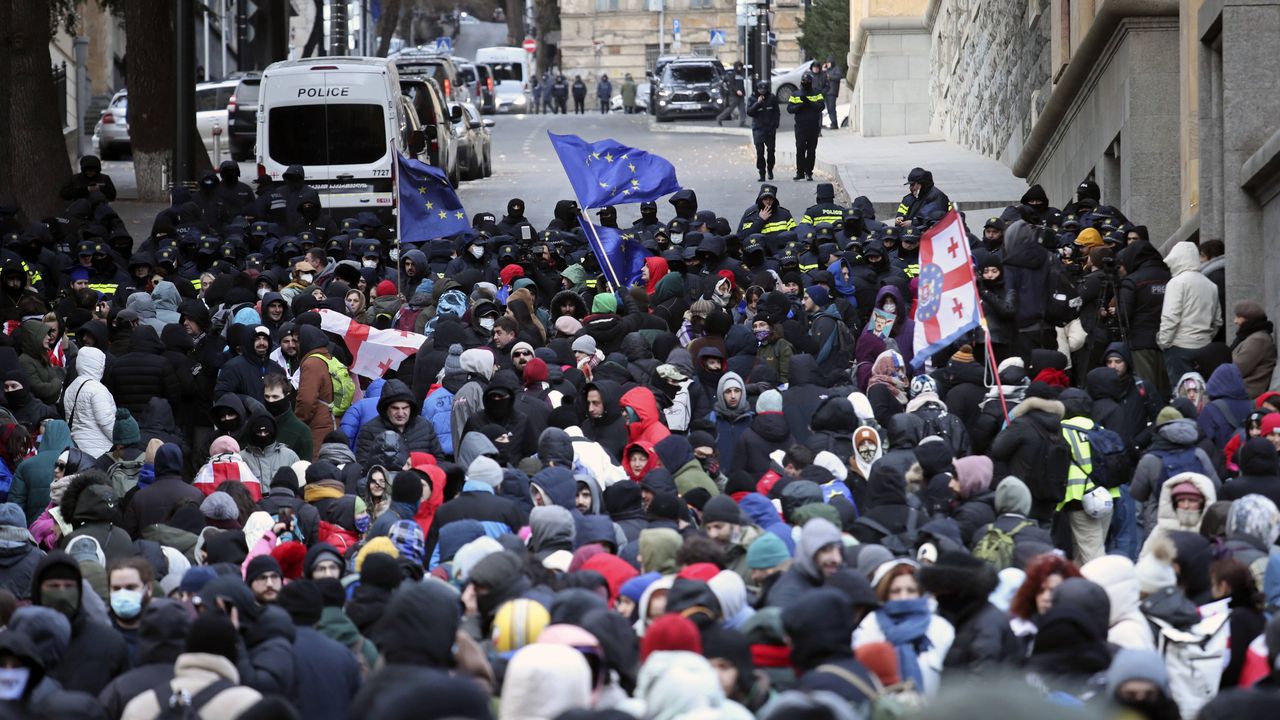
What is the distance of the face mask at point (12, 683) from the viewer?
307 inches

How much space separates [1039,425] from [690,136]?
35326mm

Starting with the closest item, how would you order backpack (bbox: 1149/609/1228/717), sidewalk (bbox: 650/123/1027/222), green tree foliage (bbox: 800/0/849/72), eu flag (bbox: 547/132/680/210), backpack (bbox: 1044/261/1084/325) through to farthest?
1. backpack (bbox: 1149/609/1228/717)
2. backpack (bbox: 1044/261/1084/325)
3. eu flag (bbox: 547/132/680/210)
4. sidewalk (bbox: 650/123/1027/222)
5. green tree foliage (bbox: 800/0/849/72)

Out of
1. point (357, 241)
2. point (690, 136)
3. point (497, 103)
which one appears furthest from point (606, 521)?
point (497, 103)

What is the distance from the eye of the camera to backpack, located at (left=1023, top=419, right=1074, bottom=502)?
12.0m

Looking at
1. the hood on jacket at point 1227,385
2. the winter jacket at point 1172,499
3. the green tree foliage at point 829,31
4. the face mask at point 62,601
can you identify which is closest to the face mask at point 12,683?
the face mask at point 62,601

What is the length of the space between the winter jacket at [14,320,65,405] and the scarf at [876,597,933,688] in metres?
8.14

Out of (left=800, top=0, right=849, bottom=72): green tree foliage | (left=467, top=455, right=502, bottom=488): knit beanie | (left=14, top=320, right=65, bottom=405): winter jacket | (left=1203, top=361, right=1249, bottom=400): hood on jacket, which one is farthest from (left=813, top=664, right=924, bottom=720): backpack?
(left=800, top=0, right=849, bottom=72): green tree foliage

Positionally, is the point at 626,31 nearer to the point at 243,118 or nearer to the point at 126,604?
the point at 243,118

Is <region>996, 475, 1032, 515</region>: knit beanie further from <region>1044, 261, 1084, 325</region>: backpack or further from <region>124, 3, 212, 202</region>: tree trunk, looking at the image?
<region>124, 3, 212, 202</region>: tree trunk

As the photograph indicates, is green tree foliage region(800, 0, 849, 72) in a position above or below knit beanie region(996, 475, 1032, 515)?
above

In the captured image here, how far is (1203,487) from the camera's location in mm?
10750

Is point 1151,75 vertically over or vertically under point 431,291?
over

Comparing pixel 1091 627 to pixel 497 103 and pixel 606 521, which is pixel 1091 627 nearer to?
pixel 606 521

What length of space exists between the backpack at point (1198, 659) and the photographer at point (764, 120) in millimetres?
22669
